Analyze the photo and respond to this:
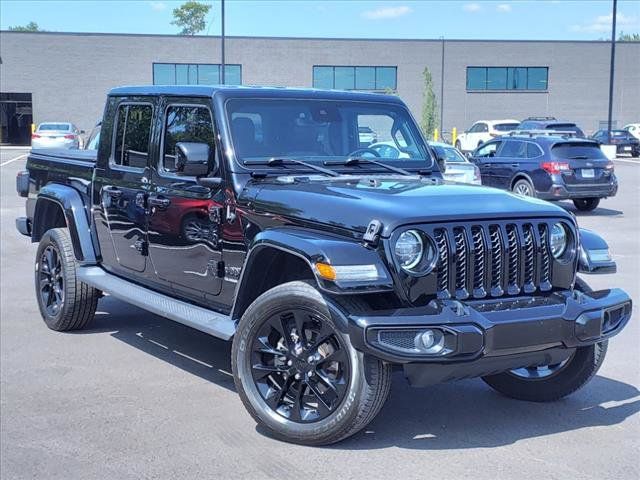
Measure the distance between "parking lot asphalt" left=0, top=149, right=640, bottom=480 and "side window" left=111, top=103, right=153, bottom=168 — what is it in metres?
1.52

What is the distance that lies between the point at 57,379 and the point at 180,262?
48.4 inches

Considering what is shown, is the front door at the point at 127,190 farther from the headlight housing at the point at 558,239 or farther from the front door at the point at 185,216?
the headlight housing at the point at 558,239

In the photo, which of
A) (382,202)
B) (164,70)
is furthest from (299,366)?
(164,70)

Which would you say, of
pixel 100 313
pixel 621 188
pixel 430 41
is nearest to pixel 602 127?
pixel 430 41

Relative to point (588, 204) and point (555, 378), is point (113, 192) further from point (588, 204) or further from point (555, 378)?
point (588, 204)

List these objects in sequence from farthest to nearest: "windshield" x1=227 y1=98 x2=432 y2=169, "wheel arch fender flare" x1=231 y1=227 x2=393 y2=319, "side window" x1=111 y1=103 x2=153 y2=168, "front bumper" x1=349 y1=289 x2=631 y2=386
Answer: "side window" x1=111 y1=103 x2=153 y2=168
"windshield" x1=227 y1=98 x2=432 y2=169
"wheel arch fender flare" x1=231 y1=227 x2=393 y2=319
"front bumper" x1=349 y1=289 x2=631 y2=386

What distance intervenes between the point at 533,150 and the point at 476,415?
45.4 feet

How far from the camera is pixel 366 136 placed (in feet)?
20.6

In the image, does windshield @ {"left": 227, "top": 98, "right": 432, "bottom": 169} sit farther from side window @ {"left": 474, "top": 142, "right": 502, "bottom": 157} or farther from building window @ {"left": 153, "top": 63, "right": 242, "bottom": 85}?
building window @ {"left": 153, "top": 63, "right": 242, "bottom": 85}

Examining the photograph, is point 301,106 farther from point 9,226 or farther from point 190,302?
point 9,226

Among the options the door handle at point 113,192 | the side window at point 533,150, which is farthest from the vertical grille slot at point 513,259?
the side window at point 533,150

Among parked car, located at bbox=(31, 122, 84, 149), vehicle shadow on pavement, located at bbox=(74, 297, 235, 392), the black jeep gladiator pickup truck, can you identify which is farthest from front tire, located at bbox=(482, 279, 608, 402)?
parked car, located at bbox=(31, 122, 84, 149)

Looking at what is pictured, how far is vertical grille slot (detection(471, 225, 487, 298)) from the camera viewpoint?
4.65 meters

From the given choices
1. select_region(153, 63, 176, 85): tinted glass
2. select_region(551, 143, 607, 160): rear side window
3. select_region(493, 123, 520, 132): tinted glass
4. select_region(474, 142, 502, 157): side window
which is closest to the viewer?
select_region(551, 143, 607, 160): rear side window
